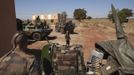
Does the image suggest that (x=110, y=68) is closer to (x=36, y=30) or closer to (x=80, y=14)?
(x=36, y=30)

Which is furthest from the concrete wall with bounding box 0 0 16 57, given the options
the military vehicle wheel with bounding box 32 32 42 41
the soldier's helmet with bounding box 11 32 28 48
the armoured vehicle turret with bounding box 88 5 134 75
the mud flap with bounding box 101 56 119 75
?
the military vehicle wheel with bounding box 32 32 42 41

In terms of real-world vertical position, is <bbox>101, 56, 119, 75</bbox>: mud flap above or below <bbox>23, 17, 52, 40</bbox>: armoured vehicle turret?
above

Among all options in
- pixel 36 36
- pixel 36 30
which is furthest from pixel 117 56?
pixel 36 30

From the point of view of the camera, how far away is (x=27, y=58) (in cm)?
390

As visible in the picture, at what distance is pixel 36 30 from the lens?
73.0 ft

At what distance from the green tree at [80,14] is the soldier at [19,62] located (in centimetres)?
6378

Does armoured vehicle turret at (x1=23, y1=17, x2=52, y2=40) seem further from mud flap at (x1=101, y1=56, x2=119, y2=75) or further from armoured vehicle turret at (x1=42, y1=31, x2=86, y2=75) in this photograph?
mud flap at (x1=101, y1=56, x2=119, y2=75)

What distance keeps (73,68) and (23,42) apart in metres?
→ 1.89

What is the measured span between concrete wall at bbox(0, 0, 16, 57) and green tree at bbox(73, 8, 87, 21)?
56.3 metres

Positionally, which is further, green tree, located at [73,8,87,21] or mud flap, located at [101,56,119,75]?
green tree, located at [73,8,87,21]

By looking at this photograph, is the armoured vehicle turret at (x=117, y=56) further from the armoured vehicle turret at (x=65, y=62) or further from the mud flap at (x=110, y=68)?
the armoured vehicle turret at (x=65, y=62)

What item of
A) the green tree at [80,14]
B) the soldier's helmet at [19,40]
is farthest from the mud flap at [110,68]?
the green tree at [80,14]

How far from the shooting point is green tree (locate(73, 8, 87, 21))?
67.8 meters

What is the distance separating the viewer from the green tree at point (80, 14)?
67.8 meters
